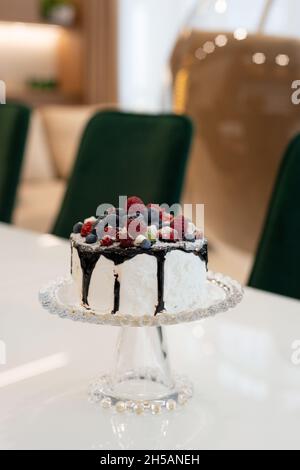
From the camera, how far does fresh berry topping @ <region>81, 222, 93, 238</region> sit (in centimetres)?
81

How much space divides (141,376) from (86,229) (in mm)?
167

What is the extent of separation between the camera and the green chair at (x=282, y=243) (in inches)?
53.4

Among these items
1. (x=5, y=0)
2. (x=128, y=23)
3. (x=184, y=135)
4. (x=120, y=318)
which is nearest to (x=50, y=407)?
(x=120, y=318)

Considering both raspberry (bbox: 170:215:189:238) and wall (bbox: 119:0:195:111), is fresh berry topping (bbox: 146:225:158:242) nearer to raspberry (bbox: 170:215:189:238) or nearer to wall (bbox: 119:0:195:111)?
raspberry (bbox: 170:215:189:238)

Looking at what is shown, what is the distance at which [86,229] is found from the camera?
81 centimetres

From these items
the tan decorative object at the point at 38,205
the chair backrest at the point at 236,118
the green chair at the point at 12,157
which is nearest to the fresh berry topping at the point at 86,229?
the chair backrest at the point at 236,118

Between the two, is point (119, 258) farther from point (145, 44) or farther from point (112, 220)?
point (145, 44)

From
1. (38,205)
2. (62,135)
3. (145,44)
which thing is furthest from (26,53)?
(38,205)

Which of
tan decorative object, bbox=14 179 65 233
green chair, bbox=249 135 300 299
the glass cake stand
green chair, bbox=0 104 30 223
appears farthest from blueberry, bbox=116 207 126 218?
tan decorative object, bbox=14 179 65 233

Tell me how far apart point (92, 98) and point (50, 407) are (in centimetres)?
509

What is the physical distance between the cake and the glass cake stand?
15 millimetres

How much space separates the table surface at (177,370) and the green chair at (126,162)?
0.54m
